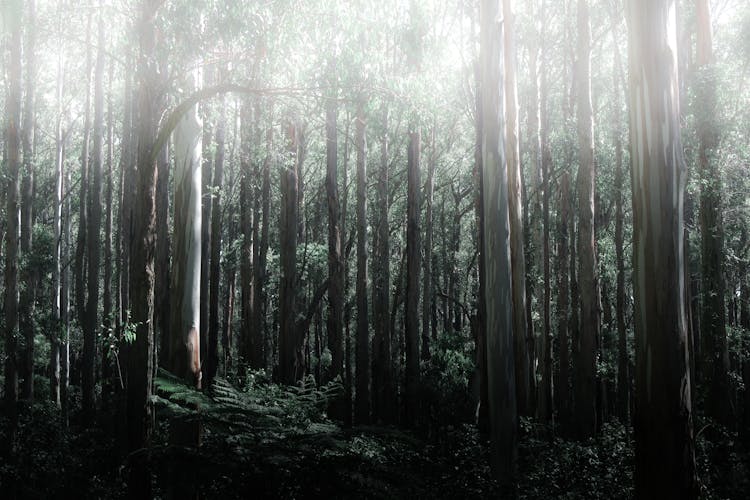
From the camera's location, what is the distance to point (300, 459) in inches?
206

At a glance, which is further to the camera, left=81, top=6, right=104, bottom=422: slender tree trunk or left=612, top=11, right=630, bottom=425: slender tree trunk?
left=612, top=11, right=630, bottom=425: slender tree trunk

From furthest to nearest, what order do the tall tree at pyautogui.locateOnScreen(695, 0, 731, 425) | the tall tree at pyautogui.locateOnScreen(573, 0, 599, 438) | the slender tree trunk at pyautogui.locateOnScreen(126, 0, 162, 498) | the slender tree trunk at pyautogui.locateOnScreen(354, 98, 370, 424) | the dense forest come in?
the slender tree trunk at pyautogui.locateOnScreen(354, 98, 370, 424) < the tall tree at pyautogui.locateOnScreen(695, 0, 731, 425) < the tall tree at pyautogui.locateOnScreen(573, 0, 599, 438) < the slender tree trunk at pyautogui.locateOnScreen(126, 0, 162, 498) < the dense forest

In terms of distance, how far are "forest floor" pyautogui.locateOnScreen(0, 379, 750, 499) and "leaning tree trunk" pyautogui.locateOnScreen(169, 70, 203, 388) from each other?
63cm

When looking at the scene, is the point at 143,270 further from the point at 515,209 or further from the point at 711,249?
the point at 711,249

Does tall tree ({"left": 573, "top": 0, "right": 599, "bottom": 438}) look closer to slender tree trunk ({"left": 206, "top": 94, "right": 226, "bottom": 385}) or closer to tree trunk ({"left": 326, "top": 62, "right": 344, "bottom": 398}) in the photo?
tree trunk ({"left": 326, "top": 62, "right": 344, "bottom": 398})

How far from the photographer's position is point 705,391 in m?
16.3

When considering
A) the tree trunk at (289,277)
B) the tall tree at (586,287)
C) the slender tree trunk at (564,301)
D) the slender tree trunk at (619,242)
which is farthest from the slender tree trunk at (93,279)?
the slender tree trunk at (619,242)

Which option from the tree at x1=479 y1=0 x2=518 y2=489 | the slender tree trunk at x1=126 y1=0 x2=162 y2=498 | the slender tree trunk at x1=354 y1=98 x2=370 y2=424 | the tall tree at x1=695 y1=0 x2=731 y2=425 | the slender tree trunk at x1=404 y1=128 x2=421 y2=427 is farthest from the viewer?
the slender tree trunk at x1=354 y1=98 x2=370 y2=424

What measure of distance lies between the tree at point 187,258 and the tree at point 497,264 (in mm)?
3970

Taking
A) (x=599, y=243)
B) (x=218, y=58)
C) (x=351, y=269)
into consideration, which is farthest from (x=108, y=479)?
(x=351, y=269)

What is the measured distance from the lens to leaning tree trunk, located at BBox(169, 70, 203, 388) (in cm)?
877

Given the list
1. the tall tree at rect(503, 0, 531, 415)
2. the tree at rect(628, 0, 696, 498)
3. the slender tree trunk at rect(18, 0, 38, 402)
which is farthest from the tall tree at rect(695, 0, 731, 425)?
the slender tree trunk at rect(18, 0, 38, 402)

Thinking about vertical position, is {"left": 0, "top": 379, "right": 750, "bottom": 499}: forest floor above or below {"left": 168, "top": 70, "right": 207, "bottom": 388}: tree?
below

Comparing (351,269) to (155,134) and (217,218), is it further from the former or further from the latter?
(155,134)
